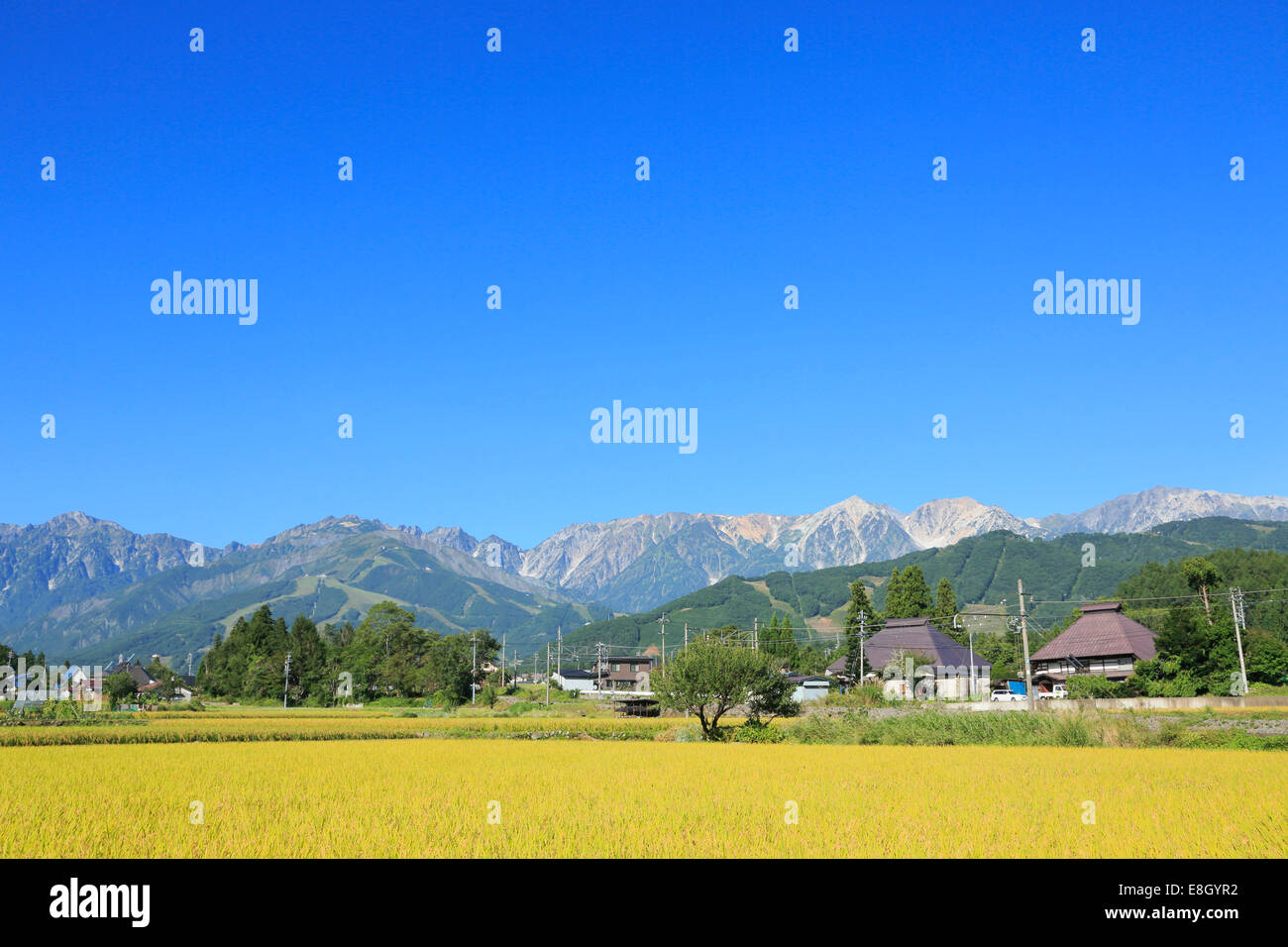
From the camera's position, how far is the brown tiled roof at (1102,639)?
84.2 metres

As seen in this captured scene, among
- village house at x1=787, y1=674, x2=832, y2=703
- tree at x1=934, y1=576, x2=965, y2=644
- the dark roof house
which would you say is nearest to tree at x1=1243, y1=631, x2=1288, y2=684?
the dark roof house

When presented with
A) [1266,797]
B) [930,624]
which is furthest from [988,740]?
[930,624]

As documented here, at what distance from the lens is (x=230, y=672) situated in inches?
5202

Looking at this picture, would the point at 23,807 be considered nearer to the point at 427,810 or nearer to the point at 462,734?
the point at 427,810

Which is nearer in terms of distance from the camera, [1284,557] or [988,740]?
[988,740]

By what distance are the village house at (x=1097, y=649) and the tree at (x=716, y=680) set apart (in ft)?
149

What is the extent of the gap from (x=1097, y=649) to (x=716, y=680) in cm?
5203

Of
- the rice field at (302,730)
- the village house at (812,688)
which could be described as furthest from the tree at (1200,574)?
the rice field at (302,730)

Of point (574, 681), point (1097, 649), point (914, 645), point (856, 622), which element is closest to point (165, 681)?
point (574, 681)

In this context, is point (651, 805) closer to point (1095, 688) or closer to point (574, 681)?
point (1095, 688)

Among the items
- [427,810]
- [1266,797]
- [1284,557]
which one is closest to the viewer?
[427,810]
